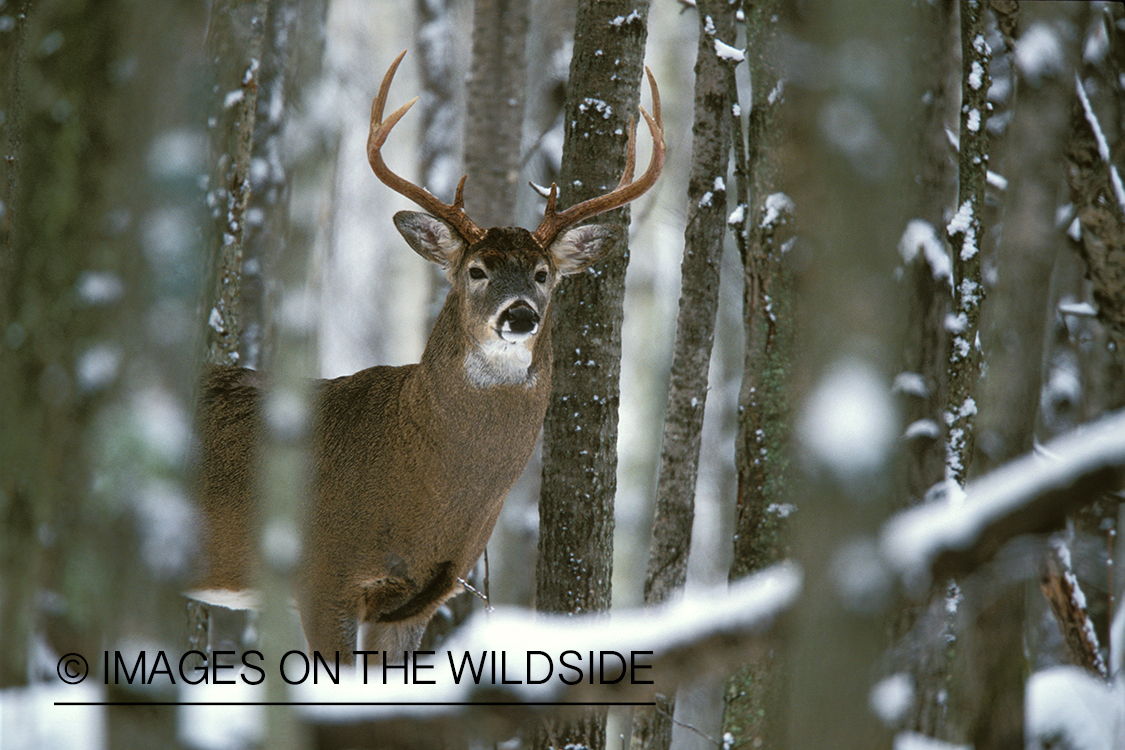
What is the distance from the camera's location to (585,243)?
204 inches

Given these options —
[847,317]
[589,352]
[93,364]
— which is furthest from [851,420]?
[589,352]

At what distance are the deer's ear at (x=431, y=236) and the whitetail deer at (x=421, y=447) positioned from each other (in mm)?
54

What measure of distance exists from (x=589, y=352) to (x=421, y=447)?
39.0 inches

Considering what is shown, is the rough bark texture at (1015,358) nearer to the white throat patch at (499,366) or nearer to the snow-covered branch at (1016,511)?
the snow-covered branch at (1016,511)

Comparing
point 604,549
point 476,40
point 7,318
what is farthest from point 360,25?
point 7,318

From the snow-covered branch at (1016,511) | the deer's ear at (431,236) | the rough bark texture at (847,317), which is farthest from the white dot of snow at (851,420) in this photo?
the deer's ear at (431,236)

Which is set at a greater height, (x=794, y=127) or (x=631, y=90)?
(x=631, y=90)

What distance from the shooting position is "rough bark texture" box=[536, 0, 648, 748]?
521cm

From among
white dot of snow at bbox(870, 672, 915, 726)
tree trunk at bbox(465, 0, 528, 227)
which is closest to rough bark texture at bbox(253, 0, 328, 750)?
white dot of snow at bbox(870, 672, 915, 726)

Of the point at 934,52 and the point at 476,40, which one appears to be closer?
the point at 934,52

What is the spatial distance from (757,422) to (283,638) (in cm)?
294

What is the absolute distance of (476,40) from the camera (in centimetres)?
892

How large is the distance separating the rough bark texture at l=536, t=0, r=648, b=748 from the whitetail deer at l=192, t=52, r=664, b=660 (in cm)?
19

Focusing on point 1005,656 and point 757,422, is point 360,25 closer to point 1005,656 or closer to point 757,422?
point 757,422
